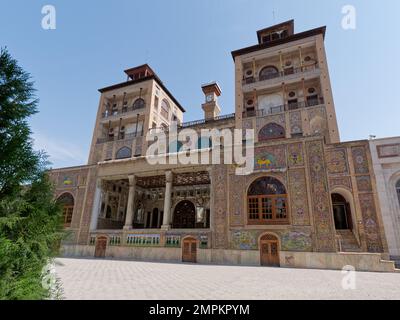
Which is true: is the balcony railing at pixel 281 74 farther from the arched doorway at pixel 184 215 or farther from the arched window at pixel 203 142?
the arched doorway at pixel 184 215

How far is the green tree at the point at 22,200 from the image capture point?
134 inches

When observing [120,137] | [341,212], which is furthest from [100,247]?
[341,212]

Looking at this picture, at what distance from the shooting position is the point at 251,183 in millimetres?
14836

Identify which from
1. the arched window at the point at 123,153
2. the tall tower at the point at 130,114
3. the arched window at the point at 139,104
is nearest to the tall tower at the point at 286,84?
the tall tower at the point at 130,114

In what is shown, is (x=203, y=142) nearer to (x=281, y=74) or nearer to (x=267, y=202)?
(x=281, y=74)

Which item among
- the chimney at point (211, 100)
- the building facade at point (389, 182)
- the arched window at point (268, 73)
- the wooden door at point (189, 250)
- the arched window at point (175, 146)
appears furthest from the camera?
the chimney at point (211, 100)

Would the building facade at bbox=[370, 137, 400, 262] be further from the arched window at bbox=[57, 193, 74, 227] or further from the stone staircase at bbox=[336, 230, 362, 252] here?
the arched window at bbox=[57, 193, 74, 227]

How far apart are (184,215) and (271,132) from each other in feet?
38.4

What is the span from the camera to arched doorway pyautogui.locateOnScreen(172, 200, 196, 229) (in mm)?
22916

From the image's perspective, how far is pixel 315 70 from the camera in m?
22.2

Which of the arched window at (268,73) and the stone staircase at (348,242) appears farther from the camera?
the arched window at (268,73)

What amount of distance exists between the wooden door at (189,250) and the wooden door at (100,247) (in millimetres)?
6488

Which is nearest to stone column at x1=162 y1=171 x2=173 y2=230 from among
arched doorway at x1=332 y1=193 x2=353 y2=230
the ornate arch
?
arched doorway at x1=332 y1=193 x2=353 y2=230
